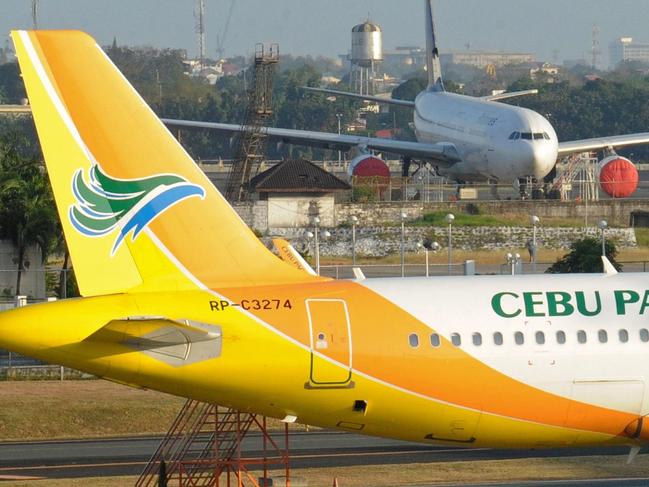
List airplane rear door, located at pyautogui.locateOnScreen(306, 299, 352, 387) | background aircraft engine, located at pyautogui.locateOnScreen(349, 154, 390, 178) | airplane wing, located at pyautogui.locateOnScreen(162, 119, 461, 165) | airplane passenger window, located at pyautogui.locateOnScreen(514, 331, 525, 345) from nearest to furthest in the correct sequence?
airplane rear door, located at pyautogui.locateOnScreen(306, 299, 352, 387) < airplane passenger window, located at pyautogui.locateOnScreen(514, 331, 525, 345) < airplane wing, located at pyautogui.locateOnScreen(162, 119, 461, 165) < background aircraft engine, located at pyautogui.locateOnScreen(349, 154, 390, 178)

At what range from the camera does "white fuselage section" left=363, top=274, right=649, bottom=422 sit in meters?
24.4

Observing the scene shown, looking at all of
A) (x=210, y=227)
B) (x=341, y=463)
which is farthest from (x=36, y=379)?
(x=210, y=227)

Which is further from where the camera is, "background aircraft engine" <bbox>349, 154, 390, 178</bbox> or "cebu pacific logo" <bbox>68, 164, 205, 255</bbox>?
"background aircraft engine" <bbox>349, 154, 390, 178</bbox>

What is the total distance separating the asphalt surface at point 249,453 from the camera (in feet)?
109

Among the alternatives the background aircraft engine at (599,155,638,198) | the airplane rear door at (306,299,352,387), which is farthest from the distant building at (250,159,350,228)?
the airplane rear door at (306,299,352,387)

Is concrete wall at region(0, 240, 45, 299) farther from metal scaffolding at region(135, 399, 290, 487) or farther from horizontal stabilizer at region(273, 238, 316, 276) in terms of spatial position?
metal scaffolding at region(135, 399, 290, 487)

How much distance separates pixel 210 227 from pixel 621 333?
7.43 metres

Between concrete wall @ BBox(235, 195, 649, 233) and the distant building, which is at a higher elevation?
the distant building

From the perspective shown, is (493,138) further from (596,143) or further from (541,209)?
(596,143)

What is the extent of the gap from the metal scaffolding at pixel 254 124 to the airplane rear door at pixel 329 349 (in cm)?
6888

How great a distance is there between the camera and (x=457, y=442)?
2486 cm

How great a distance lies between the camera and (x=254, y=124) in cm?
9475

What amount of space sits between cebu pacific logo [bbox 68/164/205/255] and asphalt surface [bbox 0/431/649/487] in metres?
10.7

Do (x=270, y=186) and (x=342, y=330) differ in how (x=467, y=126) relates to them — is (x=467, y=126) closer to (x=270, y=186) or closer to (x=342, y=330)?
(x=270, y=186)
